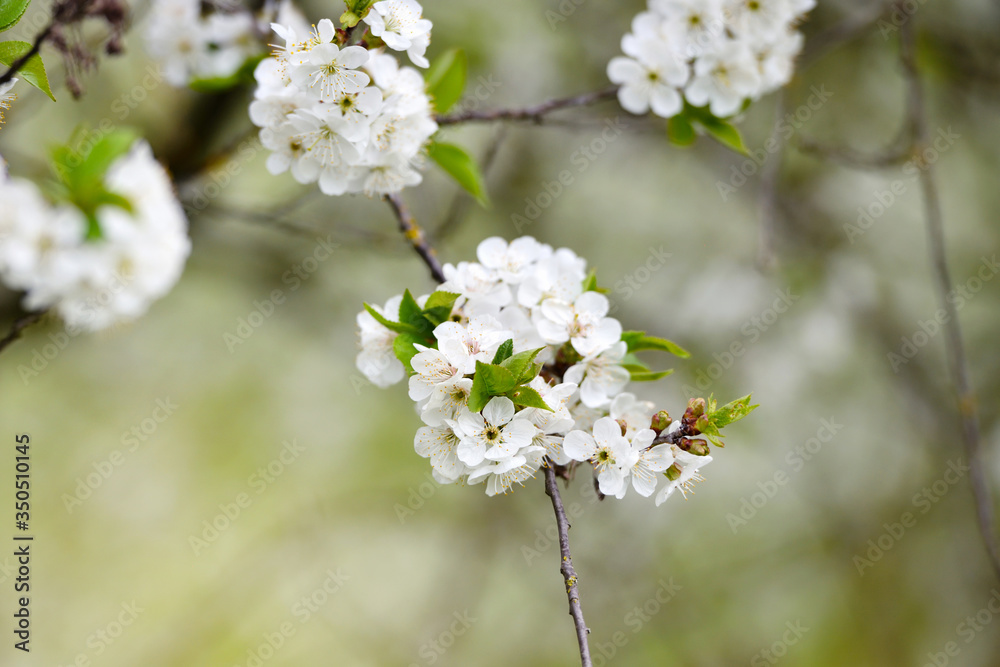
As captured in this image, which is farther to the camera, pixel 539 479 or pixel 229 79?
pixel 539 479

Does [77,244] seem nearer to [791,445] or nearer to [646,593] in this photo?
[646,593]

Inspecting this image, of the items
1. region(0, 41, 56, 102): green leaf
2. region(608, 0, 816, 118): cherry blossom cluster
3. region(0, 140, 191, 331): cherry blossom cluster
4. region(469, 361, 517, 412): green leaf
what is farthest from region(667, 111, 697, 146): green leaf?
region(0, 41, 56, 102): green leaf

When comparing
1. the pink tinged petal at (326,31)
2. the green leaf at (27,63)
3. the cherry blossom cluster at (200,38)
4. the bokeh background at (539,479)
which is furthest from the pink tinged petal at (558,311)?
the bokeh background at (539,479)

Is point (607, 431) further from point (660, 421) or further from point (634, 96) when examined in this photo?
point (634, 96)

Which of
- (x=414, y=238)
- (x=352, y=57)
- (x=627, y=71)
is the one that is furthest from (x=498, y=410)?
(x=627, y=71)

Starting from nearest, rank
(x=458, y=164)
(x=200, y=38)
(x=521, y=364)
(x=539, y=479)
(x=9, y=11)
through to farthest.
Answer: (x=521, y=364) → (x=9, y=11) → (x=458, y=164) → (x=200, y=38) → (x=539, y=479)

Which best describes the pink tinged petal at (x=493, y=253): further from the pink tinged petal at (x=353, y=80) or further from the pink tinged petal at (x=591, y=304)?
the pink tinged petal at (x=353, y=80)

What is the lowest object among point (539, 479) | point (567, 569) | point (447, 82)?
point (539, 479)
